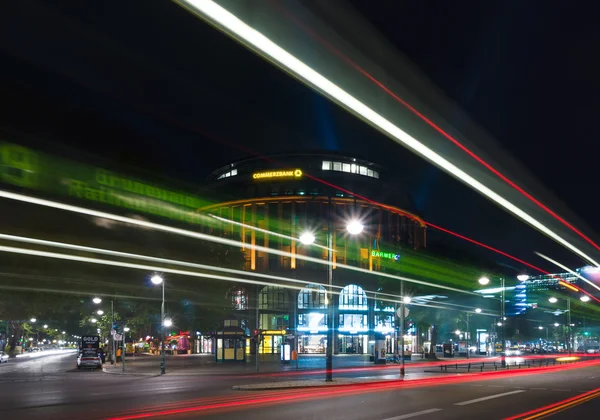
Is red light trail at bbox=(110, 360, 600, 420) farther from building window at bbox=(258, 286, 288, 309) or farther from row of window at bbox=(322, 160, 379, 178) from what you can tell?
row of window at bbox=(322, 160, 379, 178)

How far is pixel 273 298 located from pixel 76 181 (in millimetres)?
67641

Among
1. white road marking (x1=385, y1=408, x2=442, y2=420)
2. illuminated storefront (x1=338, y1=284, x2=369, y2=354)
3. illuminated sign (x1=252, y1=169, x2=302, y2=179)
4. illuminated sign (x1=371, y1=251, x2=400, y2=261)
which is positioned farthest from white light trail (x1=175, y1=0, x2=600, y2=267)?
illuminated sign (x1=252, y1=169, x2=302, y2=179)

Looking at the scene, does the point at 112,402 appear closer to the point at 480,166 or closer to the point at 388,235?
the point at 480,166

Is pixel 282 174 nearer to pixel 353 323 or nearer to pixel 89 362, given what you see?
pixel 353 323

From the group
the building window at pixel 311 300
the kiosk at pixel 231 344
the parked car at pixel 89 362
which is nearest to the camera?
the parked car at pixel 89 362

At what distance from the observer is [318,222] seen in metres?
118

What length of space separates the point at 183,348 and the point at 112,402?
7131cm

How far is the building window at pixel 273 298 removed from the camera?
3930 inches

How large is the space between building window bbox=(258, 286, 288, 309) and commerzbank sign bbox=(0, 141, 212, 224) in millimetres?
50787

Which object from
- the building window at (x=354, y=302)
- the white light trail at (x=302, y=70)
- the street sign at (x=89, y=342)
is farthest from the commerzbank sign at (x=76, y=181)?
the building window at (x=354, y=302)

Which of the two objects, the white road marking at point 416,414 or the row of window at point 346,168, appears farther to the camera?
the row of window at point 346,168

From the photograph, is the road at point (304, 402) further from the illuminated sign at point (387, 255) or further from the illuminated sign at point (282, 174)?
the illuminated sign at point (282, 174)

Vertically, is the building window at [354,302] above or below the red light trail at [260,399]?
above

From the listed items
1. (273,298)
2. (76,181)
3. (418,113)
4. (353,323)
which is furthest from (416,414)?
(353,323)
